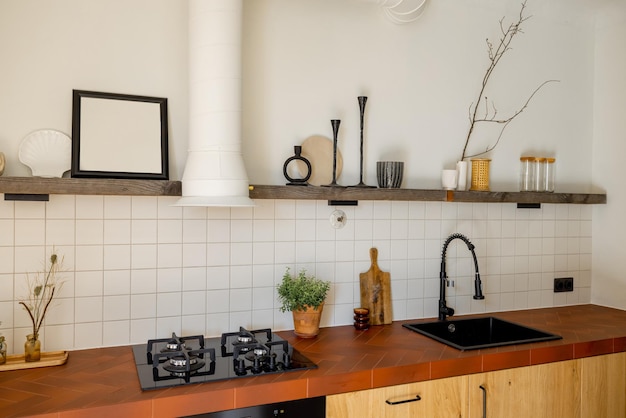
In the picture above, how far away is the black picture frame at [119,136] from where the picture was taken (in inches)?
87.2

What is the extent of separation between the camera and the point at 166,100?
2381mm

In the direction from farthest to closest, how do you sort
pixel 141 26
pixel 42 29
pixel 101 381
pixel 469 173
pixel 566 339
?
pixel 469 173 → pixel 566 339 → pixel 141 26 → pixel 42 29 → pixel 101 381

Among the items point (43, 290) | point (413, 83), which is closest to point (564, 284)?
point (413, 83)

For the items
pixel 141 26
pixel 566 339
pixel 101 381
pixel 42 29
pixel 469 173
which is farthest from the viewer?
pixel 469 173

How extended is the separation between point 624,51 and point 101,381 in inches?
129

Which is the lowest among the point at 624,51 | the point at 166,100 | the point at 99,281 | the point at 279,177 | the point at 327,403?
the point at 327,403

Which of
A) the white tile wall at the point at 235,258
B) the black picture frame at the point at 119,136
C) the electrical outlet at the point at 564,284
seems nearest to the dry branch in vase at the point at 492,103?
the white tile wall at the point at 235,258

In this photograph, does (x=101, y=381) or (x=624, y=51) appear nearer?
(x=101, y=381)

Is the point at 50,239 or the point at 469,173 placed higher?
the point at 469,173

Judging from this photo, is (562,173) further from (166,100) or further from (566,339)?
(166,100)

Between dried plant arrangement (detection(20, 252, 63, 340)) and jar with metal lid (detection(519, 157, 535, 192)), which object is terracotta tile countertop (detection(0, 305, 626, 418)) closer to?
dried plant arrangement (detection(20, 252, 63, 340))

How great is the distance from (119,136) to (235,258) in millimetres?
739

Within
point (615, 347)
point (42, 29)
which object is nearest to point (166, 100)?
point (42, 29)

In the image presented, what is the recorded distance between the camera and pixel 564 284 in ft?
11.0
